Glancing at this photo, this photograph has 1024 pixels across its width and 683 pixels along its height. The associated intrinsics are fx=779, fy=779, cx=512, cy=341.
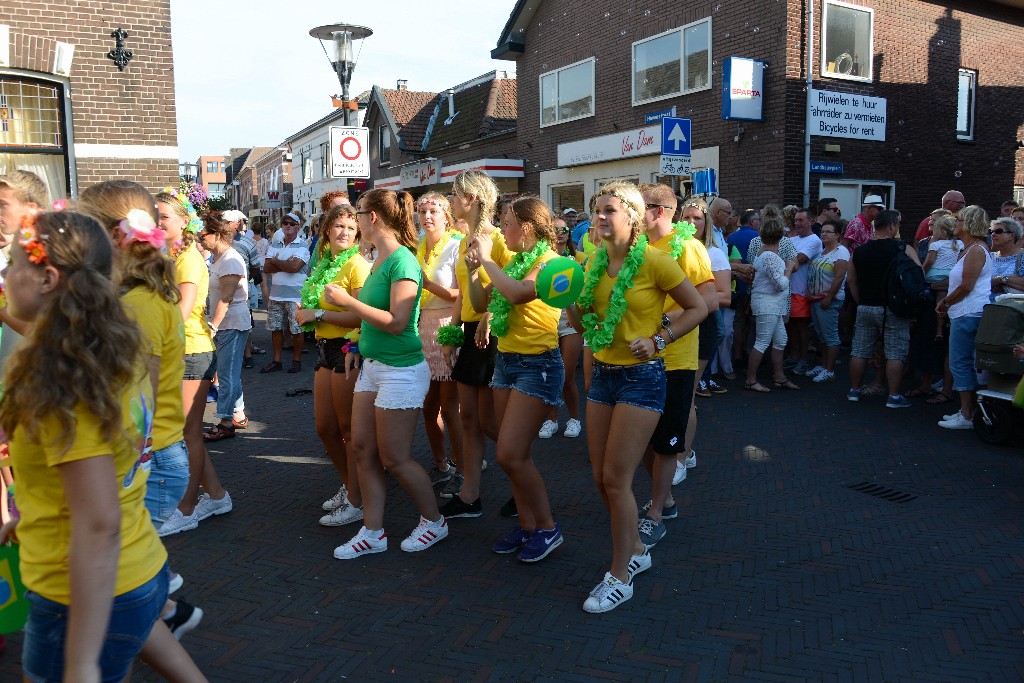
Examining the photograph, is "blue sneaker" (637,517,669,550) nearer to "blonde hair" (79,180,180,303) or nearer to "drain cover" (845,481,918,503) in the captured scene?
"drain cover" (845,481,918,503)

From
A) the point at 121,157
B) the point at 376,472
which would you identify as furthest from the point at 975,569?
the point at 121,157

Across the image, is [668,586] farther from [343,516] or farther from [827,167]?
[827,167]

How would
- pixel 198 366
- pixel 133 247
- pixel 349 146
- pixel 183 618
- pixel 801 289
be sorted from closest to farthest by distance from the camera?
1. pixel 133 247
2. pixel 183 618
3. pixel 198 366
4. pixel 801 289
5. pixel 349 146

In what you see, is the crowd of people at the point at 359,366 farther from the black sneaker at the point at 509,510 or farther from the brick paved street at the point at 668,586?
the brick paved street at the point at 668,586

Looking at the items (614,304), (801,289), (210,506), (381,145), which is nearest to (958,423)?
(801,289)

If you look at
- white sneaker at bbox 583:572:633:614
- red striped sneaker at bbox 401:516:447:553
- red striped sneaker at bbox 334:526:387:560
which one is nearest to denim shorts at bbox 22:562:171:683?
white sneaker at bbox 583:572:633:614

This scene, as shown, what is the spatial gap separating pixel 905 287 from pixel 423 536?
578 cm

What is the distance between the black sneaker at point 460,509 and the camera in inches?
196

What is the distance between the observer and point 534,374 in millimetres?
4176

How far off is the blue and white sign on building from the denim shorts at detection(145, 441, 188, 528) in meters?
12.4

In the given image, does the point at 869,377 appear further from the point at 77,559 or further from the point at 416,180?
the point at 416,180

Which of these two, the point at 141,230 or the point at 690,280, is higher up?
the point at 141,230

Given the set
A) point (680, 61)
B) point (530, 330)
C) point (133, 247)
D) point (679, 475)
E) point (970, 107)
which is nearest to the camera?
point (133, 247)

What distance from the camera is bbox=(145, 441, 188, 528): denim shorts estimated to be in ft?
10.6
